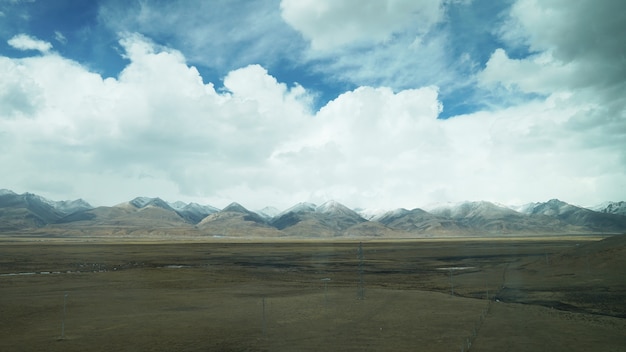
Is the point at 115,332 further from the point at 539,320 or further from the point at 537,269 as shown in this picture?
the point at 537,269

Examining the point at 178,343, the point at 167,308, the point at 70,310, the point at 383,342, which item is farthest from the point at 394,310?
the point at 70,310

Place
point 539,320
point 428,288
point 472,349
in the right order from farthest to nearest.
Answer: point 428,288 → point 539,320 → point 472,349

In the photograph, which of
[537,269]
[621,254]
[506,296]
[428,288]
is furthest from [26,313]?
[621,254]

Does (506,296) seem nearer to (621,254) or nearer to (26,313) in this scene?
(621,254)

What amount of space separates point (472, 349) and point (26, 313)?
100 feet

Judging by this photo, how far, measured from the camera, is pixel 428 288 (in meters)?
41.9

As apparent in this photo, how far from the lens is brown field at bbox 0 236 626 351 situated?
22.1 m

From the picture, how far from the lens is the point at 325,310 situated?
101 ft

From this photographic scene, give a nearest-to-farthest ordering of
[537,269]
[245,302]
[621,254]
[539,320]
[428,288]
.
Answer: [539,320] < [245,302] < [428,288] < [621,254] < [537,269]

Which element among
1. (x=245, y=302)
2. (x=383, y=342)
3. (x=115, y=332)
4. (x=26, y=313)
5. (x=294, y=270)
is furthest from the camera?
(x=294, y=270)

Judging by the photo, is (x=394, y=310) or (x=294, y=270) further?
(x=294, y=270)

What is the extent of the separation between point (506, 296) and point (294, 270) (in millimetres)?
32477

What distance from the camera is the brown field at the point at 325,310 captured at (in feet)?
72.5

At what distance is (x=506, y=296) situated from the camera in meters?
36.2
